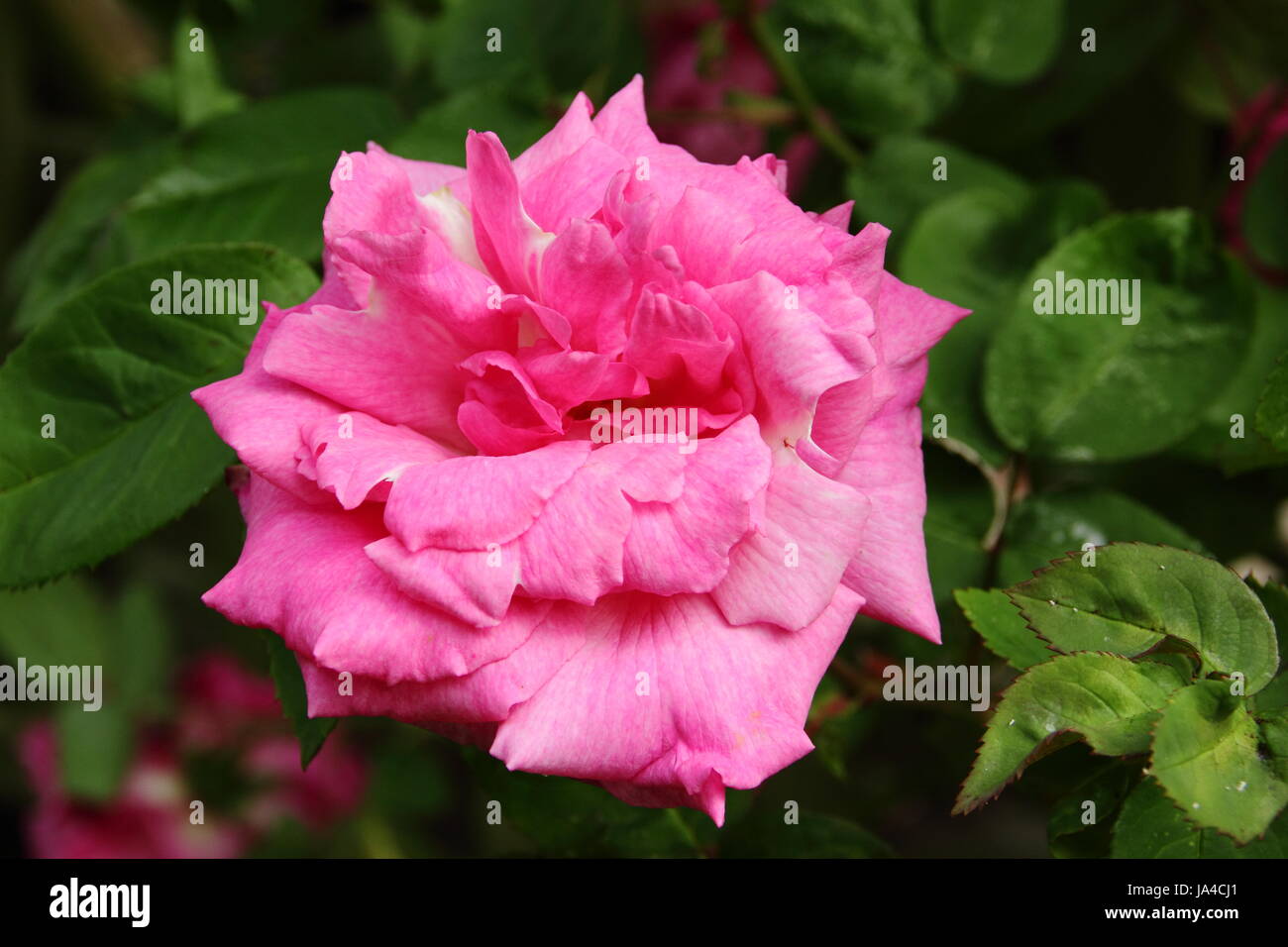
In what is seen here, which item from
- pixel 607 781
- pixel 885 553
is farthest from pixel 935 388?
pixel 607 781

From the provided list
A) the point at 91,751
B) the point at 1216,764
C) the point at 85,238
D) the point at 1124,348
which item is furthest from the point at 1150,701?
the point at 91,751

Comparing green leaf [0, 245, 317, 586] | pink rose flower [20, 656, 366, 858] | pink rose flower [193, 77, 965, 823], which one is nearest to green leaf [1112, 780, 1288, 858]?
pink rose flower [193, 77, 965, 823]

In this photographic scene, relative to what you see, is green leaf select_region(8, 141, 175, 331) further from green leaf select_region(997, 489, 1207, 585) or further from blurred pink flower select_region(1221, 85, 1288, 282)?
blurred pink flower select_region(1221, 85, 1288, 282)

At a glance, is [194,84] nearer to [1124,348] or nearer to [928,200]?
[928,200]

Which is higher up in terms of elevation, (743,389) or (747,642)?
(743,389)

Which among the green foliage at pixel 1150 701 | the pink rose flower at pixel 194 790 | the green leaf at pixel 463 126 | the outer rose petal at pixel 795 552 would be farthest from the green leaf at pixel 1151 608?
the pink rose flower at pixel 194 790

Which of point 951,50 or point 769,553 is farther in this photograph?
point 951,50
